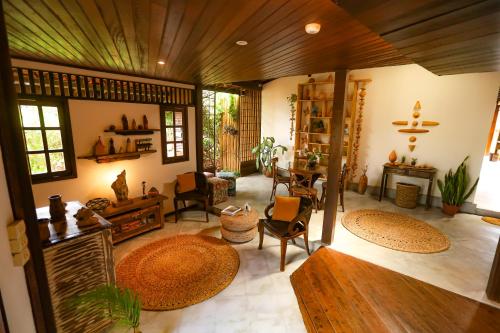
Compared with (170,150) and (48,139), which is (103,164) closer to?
(48,139)

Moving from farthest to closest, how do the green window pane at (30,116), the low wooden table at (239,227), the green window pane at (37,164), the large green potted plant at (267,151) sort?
the large green potted plant at (267,151), the low wooden table at (239,227), the green window pane at (37,164), the green window pane at (30,116)

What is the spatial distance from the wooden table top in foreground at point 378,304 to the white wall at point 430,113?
3.58 metres

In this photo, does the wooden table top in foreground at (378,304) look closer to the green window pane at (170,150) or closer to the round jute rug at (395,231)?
the round jute rug at (395,231)

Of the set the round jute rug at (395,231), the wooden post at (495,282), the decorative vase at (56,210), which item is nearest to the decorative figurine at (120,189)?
the decorative vase at (56,210)

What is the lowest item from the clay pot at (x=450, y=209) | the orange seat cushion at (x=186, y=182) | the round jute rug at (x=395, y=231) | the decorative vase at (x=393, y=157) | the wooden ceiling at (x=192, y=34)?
the round jute rug at (x=395, y=231)

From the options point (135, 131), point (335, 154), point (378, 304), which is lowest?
point (378, 304)

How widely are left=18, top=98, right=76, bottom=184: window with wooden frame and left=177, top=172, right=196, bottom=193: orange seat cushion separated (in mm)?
1710

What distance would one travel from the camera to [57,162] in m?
3.22

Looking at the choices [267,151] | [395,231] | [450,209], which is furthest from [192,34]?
[450,209]

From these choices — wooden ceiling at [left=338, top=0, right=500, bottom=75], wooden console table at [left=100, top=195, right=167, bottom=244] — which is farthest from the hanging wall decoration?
wooden console table at [left=100, top=195, right=167, bottom=244]

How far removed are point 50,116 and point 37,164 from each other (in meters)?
0.67

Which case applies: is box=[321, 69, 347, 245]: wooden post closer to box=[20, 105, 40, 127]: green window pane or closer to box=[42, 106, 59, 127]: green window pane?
box=[42, 106, 59, 127]: green window pane

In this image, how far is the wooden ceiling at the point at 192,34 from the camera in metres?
1.44

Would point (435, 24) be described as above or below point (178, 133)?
above
